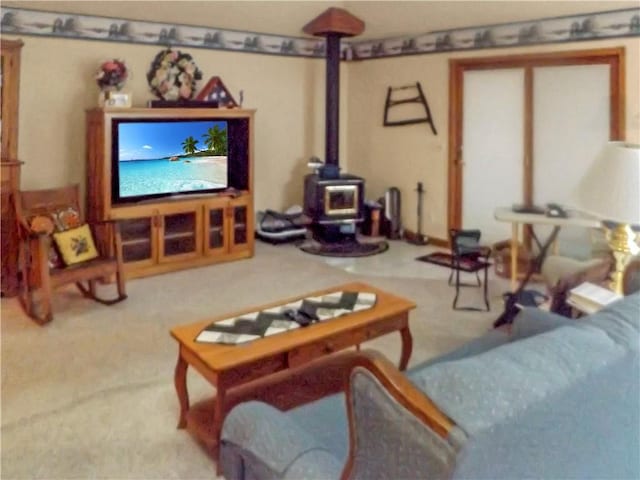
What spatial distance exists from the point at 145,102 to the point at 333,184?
1994 millimetres

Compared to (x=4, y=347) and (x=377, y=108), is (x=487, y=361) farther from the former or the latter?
(x=377, y=108)

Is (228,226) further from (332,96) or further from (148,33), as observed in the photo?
(148,33)

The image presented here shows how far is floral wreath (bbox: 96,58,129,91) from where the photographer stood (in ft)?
16.7

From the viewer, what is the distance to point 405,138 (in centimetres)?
684

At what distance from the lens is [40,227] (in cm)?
421

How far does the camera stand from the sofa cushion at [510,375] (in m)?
1.17


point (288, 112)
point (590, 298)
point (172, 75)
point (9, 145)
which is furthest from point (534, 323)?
point (288, 112)

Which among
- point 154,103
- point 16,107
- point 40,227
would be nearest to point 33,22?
point 16,107

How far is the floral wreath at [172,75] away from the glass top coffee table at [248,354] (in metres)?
3.37

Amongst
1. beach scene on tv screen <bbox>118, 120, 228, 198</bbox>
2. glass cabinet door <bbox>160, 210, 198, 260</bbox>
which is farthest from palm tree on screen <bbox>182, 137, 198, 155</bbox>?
glass cabinet door <bbox>160, 210, 198, 260</bbox>

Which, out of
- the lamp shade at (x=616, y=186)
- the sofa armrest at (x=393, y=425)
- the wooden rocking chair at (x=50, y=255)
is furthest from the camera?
the wooden rocking chair at (x=50, y=255)

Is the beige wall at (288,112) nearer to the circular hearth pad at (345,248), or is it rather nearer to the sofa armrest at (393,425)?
the circular hearth pad at (345,248)

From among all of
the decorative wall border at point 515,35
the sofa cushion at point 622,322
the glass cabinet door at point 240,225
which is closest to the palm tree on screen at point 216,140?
the glass cabinet door at point 240,225

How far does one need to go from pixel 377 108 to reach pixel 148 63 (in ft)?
8.72
